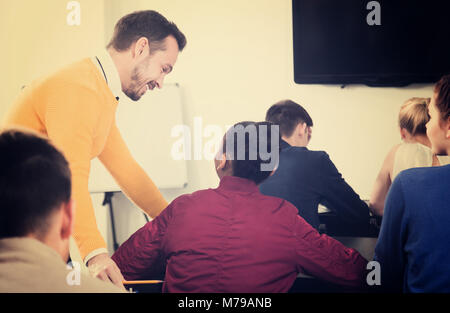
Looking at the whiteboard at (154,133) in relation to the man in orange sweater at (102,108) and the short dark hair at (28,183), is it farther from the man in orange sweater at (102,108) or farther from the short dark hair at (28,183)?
the short dark hair at (28,183)

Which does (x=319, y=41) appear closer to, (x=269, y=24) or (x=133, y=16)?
(x=269, y=24)

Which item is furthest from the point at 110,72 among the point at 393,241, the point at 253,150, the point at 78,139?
the point at 393,241

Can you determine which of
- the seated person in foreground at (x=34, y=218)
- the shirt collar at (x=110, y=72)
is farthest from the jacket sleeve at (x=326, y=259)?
the shirt collar at (x=110, y=72)

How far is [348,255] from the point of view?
4.36ft

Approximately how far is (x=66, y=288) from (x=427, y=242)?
0.96 metres

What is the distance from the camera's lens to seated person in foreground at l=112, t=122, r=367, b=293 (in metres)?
1.25

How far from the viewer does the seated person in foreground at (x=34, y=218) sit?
0.80 metres

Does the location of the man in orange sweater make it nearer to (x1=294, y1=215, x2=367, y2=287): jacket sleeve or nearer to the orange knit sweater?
the orange knit sweater

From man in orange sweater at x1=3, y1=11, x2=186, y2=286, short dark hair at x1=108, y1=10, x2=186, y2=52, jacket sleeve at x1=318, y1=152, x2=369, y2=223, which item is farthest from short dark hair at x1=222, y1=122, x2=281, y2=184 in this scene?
short dark hair at x1=108, y1=10, x2=186, y2=52

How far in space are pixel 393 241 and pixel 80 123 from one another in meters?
1.08

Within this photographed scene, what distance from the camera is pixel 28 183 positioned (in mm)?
938

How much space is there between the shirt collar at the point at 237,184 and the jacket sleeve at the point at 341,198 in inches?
12.5
